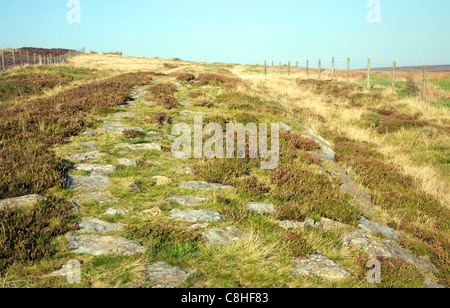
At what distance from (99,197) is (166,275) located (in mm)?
2739

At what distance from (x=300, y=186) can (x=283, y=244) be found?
2.61 metres

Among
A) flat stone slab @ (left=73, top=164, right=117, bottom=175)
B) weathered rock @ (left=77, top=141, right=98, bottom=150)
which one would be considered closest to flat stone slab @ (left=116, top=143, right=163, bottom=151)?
weathered rock @ (left=77, top=141, right=98, bottom=150)

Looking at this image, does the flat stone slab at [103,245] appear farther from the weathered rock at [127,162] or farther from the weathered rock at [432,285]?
the weathered rock at [432,285]

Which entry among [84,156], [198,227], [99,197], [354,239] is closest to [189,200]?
[198,227]

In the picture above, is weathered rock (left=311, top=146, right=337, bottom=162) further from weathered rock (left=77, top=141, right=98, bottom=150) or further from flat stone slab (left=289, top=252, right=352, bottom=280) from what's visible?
weathered rock (left=77, top=141, right=98, bottom=150)

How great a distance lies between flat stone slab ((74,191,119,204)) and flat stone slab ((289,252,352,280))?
360 cm

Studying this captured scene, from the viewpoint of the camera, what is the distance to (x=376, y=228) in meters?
5.94

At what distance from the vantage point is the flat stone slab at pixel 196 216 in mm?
5148

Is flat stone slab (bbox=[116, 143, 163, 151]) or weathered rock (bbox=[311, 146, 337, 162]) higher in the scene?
flat stone slab (bbox=[116, 143, 163, 151])

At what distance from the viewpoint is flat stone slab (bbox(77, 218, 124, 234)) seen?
455 centimetres

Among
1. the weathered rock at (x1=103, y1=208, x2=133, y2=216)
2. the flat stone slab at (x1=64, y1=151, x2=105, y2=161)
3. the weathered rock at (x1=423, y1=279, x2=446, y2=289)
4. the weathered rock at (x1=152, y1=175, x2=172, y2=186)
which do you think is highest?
the flat stone slab at (x1=64, y1=151, x2=105, y2=161)

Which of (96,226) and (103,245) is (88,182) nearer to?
(96,226)

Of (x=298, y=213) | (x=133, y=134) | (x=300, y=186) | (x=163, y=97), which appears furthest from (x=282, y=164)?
(x=163, y=97)

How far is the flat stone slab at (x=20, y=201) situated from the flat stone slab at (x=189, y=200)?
2.32 metres
